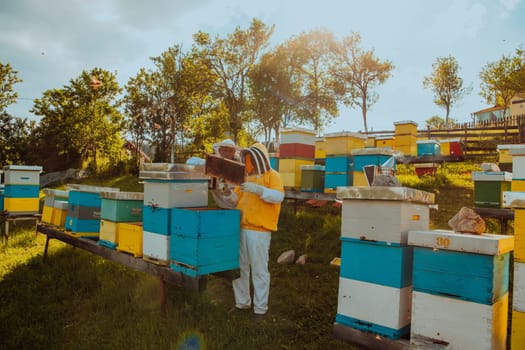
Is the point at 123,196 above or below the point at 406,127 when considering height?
below

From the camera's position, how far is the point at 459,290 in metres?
2.20

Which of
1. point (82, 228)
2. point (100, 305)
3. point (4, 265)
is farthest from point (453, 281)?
point (4, 265)

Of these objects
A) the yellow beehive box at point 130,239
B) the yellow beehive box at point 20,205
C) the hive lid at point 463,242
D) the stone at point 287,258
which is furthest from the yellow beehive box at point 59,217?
the hive lid at point 463,242

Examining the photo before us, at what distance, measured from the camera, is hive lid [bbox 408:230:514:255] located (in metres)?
2.10

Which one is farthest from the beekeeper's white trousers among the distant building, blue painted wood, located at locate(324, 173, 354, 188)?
the distant building

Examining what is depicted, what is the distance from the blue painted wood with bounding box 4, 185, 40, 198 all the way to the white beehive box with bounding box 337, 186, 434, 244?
7672 mm

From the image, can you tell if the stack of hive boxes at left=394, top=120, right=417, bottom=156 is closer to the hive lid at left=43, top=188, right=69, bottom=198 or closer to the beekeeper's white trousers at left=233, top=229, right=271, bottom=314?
the beekeeper's white trousers at left=233, top=229, right=271, bottom=314

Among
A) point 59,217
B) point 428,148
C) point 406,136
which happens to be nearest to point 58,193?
point 59,217

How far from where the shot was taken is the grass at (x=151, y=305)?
11.8 feet

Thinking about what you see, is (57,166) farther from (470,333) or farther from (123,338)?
(470,333)

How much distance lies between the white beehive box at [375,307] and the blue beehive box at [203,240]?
4.11 ft

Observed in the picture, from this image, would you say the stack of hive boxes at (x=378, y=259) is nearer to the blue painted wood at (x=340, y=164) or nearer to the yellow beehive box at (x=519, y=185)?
the yellow beehive box at (x=519, y=185)

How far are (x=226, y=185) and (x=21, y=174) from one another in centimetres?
603

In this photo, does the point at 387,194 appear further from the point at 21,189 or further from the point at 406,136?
the point at 21,189
